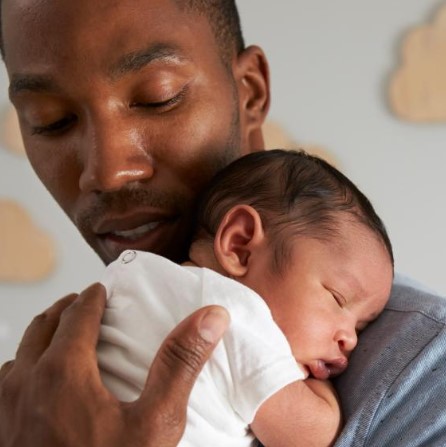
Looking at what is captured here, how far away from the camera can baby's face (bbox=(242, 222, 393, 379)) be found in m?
0.96

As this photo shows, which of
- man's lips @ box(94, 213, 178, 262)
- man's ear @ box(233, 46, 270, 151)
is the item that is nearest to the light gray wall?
man's ear @ box(233, 46, 270, 151)

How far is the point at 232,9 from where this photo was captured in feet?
4.59

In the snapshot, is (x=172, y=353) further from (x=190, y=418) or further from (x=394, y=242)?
(x=394, y=242)

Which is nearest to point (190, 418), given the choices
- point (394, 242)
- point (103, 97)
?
point (103, 97)

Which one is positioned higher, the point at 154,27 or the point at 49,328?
the point at 154,27

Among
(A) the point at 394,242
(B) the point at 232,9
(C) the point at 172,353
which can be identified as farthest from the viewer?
(A) the point at 394,242

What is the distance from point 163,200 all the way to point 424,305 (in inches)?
16.7

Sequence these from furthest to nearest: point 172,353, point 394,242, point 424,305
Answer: point 394,242
point 424,305
point 172,353

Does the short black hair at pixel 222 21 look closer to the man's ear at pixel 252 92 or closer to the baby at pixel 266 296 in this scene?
the man's ear at pixel 252 92

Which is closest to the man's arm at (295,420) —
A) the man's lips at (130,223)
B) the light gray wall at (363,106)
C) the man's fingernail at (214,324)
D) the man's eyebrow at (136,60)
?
the man's fingernail at (214,324)

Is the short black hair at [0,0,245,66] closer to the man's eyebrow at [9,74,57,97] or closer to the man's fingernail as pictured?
the man's eyebrow at [9,74,57,97]

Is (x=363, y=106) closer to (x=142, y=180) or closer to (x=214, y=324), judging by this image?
(x=142, y=180)

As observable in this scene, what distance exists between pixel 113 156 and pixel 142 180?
6cm

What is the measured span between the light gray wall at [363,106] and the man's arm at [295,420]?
173 cm
